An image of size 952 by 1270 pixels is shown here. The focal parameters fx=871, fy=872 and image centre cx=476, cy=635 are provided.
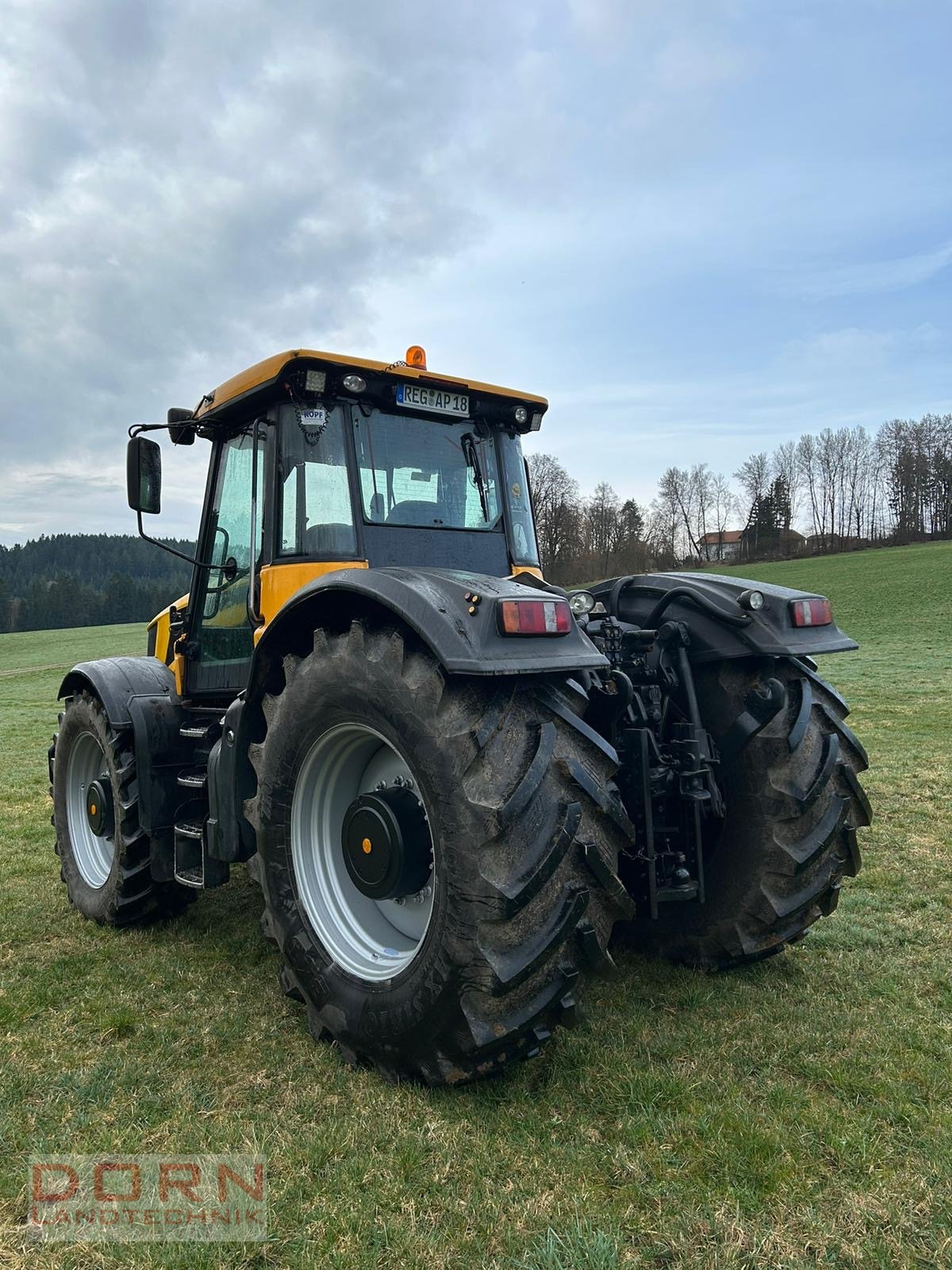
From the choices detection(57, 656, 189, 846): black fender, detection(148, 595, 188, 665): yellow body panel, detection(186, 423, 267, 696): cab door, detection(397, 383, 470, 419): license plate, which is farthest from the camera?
detection(148, 595, 188, 665): yellow body panel

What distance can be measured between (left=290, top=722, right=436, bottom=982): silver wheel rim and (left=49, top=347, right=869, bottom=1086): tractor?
11mm

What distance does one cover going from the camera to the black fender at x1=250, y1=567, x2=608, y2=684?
2557 millimetres

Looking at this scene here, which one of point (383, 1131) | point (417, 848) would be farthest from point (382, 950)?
point (383, 1131)

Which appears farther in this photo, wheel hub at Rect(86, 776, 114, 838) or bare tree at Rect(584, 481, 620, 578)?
bare tree at Rect(584, 481, 620, 578)

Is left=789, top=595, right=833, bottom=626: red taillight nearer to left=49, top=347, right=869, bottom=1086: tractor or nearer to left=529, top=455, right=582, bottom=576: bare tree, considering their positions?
left=49, top=347, right=869, bottom=1086: tractor

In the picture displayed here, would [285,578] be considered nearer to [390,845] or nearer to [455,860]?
[390,845]

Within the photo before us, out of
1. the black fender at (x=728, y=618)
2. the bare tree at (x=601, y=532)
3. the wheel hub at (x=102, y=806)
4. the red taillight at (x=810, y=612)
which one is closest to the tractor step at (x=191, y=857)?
the wheel hub at (x=102, y=806)

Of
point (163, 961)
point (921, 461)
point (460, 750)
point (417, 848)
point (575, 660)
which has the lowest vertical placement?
point (163, 961)

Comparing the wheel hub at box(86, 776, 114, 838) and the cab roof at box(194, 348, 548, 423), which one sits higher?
the cab roof at box(194, 348, 548, 423)

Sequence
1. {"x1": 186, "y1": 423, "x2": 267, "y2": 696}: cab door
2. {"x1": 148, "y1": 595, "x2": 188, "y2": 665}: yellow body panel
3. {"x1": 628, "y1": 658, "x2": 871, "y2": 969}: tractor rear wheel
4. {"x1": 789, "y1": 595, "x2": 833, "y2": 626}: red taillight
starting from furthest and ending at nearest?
{"x1": 148, "y1": 595, "x2": 188, "y2": 665}: yellow body panel < {"x1": 186, "y1": 423, "x2": 267, "y2": 696}: cab door < {"x1": 789, "y1": 595, "x2": 833, "y2": 626}: red taillight < {"x1": 628, "y1": 658, "x2": 871, "y2": 969}: tractor rear wheel

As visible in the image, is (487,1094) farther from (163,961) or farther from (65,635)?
(65,635)

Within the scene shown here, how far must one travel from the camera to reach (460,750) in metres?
2.57

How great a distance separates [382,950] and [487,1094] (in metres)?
0.64

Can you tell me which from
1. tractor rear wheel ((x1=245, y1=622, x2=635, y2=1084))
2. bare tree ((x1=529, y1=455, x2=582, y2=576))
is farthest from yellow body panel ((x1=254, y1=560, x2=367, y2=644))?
bare tree ((x1=529, y1=455, x2=582, y2=576))
